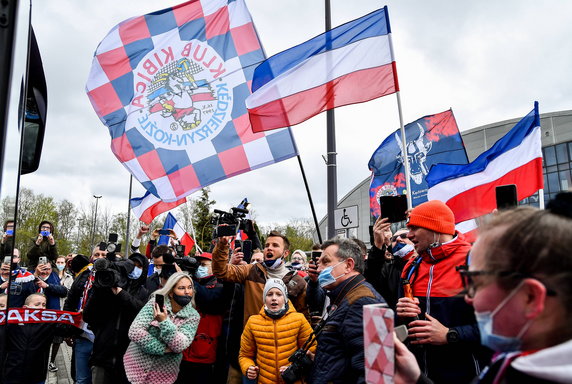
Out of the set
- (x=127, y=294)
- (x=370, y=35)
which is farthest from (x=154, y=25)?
(x=127, y=294)

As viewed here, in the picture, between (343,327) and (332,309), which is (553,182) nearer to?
(332,309)

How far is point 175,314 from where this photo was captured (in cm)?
440

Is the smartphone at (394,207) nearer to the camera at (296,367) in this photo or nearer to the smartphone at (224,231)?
the camera at (296,367)

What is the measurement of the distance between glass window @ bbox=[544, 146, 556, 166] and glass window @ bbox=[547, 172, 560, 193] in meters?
1.03

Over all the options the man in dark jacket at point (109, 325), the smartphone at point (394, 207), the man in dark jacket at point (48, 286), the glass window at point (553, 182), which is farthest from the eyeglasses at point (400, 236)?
the glass window at point (553, 182)

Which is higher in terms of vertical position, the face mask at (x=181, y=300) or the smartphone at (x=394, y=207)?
the smartphone at (x=394, y=207)

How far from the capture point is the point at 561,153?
38.9 m

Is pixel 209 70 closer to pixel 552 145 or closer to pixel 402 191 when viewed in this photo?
pixel 402 191

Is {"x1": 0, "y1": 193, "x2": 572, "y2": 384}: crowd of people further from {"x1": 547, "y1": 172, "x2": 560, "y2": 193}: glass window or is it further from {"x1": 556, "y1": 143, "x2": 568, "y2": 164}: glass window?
{"x1": 556, "y1": 143, "x2": 568, "y2": 164}: glass window

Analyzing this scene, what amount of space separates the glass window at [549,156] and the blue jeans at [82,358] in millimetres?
42899

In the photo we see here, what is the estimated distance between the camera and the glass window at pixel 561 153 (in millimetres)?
38531

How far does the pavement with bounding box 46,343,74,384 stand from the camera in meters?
6.98

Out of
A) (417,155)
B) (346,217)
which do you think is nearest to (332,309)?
(346,217)

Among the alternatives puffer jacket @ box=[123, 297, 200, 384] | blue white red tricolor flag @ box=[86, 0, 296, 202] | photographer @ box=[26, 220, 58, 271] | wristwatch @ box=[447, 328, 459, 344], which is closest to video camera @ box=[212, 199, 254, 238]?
puffer jacket @ box=[123, 297, 200, 384]
